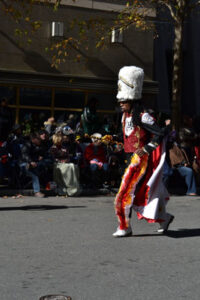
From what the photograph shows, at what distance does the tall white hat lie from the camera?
26.8ft

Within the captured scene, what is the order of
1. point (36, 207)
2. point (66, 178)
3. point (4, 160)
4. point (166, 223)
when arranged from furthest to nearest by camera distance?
point (66, 178) < point (4, 160) < point (36, 207) < point (166, 223)

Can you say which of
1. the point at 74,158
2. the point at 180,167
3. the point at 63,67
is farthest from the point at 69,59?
the point at 180,167

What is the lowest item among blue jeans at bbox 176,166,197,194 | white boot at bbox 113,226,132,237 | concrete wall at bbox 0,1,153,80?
blue jeans at bbox 176,166,197,194

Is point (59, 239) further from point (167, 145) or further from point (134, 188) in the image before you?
point (167, 145)

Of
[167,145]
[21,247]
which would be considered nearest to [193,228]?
[167,145]

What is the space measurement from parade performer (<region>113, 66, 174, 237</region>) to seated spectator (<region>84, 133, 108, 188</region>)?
616 cm

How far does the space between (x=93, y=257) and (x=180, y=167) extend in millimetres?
8412

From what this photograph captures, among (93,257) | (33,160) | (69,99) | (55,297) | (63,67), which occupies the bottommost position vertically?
(33,160)

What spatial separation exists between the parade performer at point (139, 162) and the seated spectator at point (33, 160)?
5.39 meters

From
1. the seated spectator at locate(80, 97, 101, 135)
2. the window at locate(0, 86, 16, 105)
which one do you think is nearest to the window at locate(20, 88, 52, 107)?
the window at locate(0, 86, 16, 105)

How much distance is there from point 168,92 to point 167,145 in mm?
20889

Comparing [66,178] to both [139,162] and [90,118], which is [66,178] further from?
[139,162]

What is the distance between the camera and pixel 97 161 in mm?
14594

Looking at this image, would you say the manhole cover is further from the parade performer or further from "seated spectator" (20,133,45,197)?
"seated spectator" (20,133,45,197)
